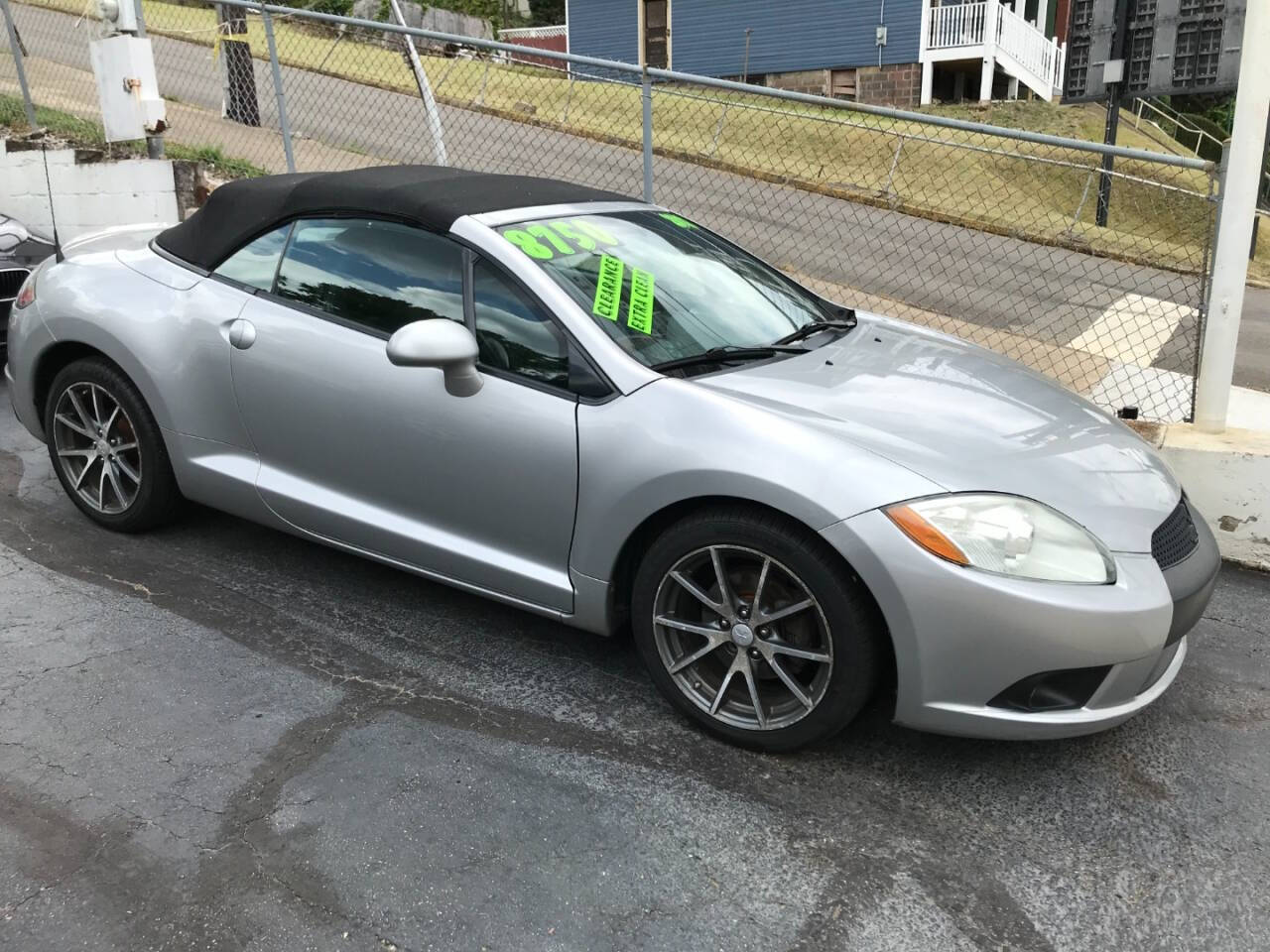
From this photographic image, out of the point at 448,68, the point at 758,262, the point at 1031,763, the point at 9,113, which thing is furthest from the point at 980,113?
the point at 1031,763

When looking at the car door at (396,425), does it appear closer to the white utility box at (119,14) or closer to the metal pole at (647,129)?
the metal pole at (647,129)

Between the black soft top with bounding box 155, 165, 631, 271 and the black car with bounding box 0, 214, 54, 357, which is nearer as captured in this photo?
the black soft top with bounding box 155, 165, 631, 271

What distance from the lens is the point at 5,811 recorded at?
2.79 meters

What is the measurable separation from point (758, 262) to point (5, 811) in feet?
10.1

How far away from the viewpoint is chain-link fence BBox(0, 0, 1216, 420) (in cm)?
917

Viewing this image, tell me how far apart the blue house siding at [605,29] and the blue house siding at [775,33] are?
0.09 feet

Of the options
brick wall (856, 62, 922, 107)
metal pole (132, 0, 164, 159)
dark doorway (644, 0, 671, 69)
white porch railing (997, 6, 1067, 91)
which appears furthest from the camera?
dark doorway (644, 0, 671, 69)

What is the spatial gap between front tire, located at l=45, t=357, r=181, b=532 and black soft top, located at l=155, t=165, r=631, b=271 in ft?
1.95

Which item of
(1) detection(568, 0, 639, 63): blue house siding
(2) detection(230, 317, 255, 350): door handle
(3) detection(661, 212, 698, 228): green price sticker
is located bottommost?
(2) detection(230, 317, 255, 350): door handle

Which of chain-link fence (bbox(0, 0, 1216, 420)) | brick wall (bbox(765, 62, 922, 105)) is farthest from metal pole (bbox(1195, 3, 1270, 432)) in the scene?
brick wall (bbox(765, 62, 922, 105))

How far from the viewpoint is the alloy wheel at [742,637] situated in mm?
2941

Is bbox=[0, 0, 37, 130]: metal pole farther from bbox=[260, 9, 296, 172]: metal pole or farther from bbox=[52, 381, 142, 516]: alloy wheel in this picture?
bbox=[52, 381, 142, 516]: alloy wheel

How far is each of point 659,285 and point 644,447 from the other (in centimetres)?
79

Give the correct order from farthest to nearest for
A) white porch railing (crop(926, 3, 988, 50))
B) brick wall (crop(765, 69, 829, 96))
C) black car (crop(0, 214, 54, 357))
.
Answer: brick wall (crop(765, 69, 829, 96))
white porch railing (crop(926, 3, 988, 50))
black car (crop(0, 214, 54, 357))
